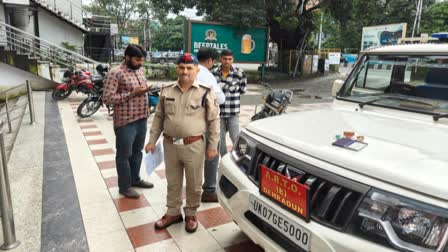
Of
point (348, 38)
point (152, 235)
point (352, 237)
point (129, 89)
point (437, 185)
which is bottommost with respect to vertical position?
point (152, 235)

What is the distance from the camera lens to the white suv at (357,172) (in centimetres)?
135

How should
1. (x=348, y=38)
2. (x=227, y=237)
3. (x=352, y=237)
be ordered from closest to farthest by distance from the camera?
1. (x=352, y=237)
2. (x=227, y=237)
3. (x=348, y=38)

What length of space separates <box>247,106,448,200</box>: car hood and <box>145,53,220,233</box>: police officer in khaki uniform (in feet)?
1.34

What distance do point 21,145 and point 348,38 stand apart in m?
40.0

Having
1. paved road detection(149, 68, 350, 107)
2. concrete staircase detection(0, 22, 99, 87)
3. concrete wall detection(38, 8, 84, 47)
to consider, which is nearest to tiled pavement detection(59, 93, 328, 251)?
paved road detection(149, 68, 350, 107)

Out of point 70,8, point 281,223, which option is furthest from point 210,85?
point 70,8

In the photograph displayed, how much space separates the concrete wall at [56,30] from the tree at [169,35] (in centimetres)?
3592

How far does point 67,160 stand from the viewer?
4531 millimetres

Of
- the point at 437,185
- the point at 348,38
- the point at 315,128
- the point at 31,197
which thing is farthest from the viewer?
the point at 348,38

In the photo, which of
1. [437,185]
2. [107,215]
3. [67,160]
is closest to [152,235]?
[107,215]

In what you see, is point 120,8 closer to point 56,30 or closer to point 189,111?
point 56,30

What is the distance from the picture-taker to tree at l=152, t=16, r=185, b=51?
52741 millimetres

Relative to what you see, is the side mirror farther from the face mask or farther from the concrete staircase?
the concrete staircase

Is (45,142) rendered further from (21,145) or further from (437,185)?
(437,185)
